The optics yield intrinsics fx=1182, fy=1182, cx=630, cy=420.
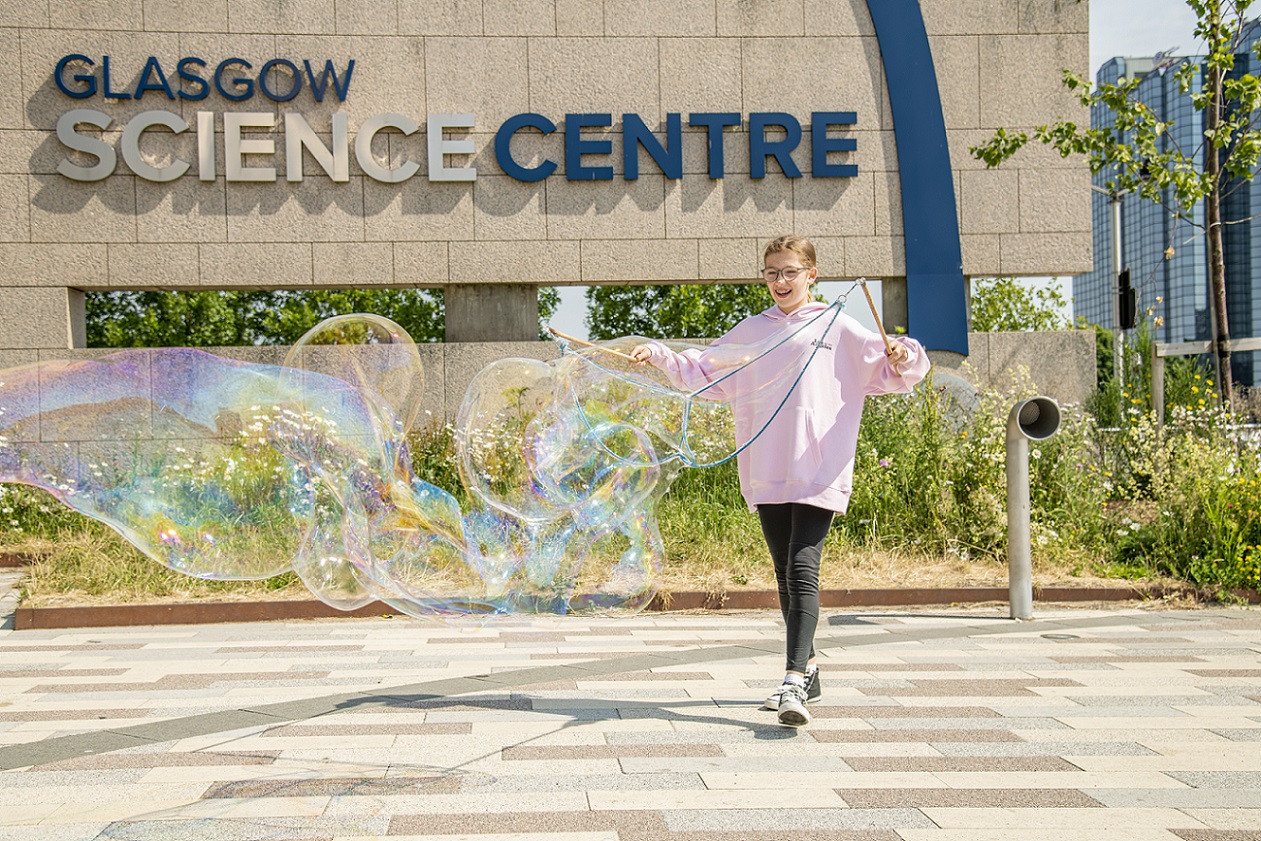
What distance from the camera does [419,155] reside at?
12.5m

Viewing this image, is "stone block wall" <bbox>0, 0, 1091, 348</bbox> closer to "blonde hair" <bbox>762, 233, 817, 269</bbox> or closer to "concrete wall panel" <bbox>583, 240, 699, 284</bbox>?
"concrete wall panel" <bbox>583, 240, 699, 284</bbox>

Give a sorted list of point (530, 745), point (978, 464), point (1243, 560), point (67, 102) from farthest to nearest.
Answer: point (67, 102), point (978, 464), point (1243, 560), point (530, 745)

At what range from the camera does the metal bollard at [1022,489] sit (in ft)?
27.0

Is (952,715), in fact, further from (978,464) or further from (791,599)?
(978,464)

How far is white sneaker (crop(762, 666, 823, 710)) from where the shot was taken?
5074 mm

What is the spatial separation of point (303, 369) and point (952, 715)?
3.31 m

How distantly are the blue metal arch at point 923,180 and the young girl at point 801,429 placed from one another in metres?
7.88

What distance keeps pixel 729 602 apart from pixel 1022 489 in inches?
90.0

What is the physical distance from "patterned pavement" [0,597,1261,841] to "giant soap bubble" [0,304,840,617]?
1.56 ft

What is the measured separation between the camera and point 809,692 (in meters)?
5.38

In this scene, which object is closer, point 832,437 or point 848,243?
point 832,437

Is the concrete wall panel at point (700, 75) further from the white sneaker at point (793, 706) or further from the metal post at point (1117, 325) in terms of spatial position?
the white sneaker at point (793, 706)

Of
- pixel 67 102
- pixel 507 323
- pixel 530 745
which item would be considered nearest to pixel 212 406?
pixel 530 745

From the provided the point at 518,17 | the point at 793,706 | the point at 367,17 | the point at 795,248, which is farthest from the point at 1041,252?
the point at 793,706
